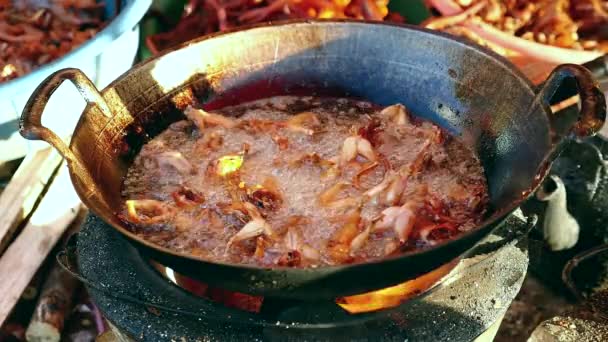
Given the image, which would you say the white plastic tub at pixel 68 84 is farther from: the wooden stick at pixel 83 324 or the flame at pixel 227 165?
the flame at pixel 227 165

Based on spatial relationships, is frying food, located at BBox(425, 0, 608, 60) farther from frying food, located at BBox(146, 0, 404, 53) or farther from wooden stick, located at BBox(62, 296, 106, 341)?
wooden stick, located at BBox(62, 296, 106, 341)

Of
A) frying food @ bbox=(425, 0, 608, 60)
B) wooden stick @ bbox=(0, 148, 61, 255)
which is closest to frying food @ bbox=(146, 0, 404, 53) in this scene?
frying food @ bbox=(425, 0, 608, 60)

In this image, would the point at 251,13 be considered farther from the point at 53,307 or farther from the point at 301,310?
the point at 301,310

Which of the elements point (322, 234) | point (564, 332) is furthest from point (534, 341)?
point (322, 234)

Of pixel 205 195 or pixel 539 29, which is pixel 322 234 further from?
pixel 539 29

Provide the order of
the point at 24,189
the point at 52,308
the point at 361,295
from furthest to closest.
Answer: the point at 24,189 → the point at 52,308 → the point at 361,295

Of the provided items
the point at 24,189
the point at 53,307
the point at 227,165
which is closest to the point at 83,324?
the point at 53,307
